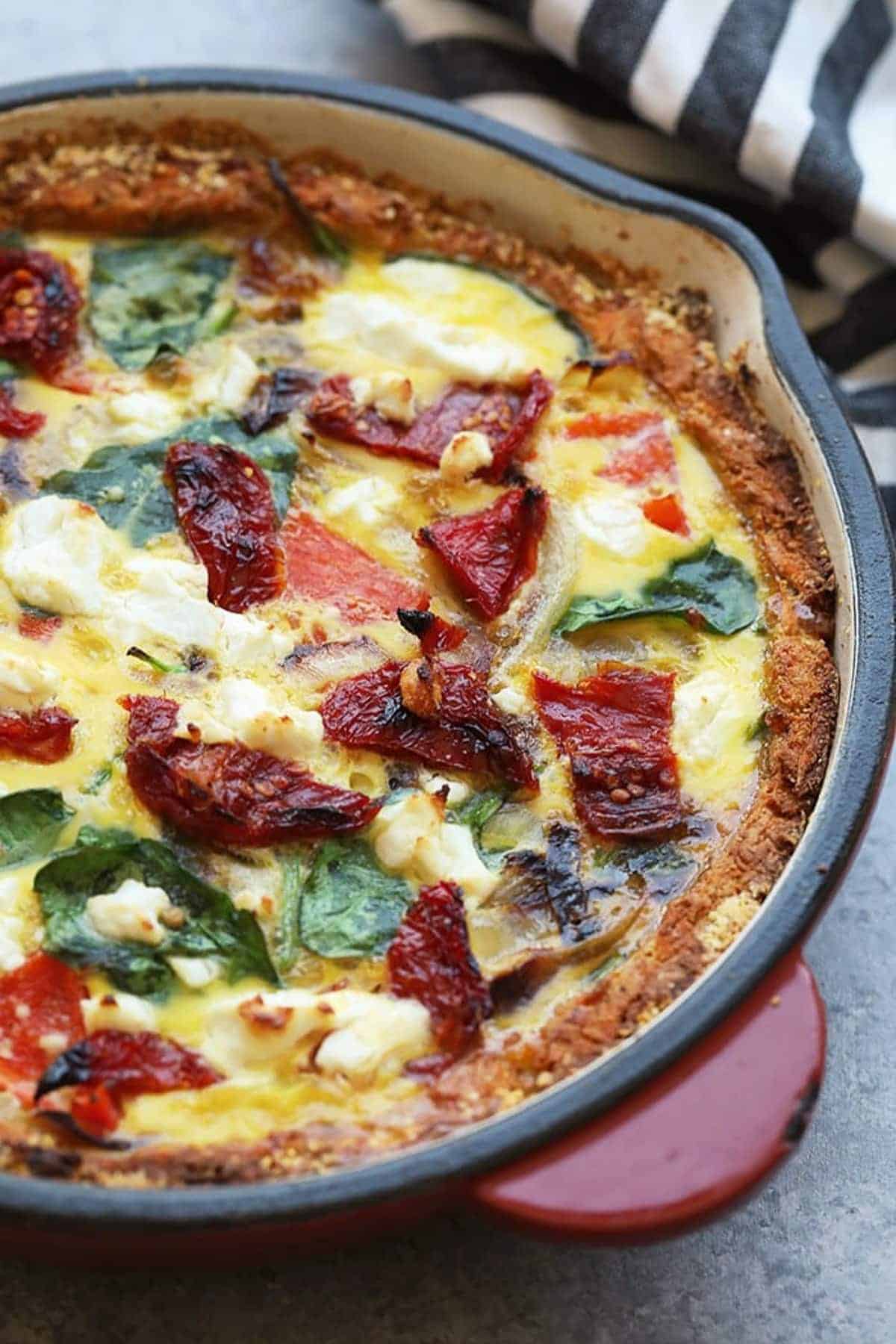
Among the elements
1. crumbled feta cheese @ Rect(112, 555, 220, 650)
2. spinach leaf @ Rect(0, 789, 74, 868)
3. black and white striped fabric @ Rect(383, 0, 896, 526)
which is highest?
black and white striped fabric @ Rect(383, 0, 896, 526)

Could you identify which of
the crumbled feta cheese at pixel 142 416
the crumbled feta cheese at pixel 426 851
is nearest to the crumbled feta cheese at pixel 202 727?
the crumbled feta cheese at pixel 426 851

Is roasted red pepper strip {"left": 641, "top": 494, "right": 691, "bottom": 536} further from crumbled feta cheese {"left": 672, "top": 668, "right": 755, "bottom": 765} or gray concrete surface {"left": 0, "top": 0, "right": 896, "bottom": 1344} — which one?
gray concrete surface {"left": 0, "top": 0, "right": 896, "bottom": 1344}

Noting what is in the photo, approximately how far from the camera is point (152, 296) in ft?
15.0

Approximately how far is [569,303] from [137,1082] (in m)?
2.41

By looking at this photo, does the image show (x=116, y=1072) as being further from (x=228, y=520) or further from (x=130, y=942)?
(x=228, y=520)

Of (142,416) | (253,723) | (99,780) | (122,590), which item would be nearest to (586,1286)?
(253,723)

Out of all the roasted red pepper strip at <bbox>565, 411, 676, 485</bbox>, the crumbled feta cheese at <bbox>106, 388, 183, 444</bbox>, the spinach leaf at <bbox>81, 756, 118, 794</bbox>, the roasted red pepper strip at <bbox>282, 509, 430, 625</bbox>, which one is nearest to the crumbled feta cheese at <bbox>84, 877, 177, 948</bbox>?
the spinach leaf at <bbox>81, 756, 118, 794</bbox>

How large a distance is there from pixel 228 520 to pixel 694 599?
42.8 inches

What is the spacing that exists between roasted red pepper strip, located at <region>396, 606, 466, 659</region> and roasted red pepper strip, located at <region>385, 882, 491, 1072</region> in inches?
22.6

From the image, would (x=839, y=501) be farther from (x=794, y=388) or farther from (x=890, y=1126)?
(x=890, y=1126)

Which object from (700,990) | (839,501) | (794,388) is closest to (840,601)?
(839,501)

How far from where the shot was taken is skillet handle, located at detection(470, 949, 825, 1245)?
2.89m

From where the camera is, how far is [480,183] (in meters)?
4.72

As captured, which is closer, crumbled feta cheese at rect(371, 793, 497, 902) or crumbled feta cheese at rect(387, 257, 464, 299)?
crumbled feta cheese at rect(371, 793, 497, 902)
